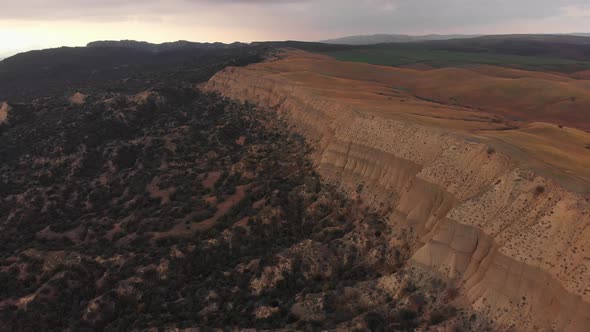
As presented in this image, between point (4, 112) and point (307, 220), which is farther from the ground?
point (4, 112)

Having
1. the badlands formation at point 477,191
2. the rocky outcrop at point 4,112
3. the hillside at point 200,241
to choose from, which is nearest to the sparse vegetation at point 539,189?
the badlands formation at point 477,191

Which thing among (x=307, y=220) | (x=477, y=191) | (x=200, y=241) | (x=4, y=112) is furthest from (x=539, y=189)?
(x=4, y=112)

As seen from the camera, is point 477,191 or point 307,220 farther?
point 307,220

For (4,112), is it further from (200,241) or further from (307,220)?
(307,220)

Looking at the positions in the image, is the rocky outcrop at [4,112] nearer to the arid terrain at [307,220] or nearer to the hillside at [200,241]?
the arid terrain at [307,220]

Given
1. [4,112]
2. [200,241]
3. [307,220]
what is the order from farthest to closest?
1. [4,112]
2. [200,241]
3. [307,220]

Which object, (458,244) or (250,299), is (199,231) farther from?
(458,244)

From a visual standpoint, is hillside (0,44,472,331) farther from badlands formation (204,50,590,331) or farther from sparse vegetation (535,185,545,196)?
sparse vegetation (535,185,545,196)
